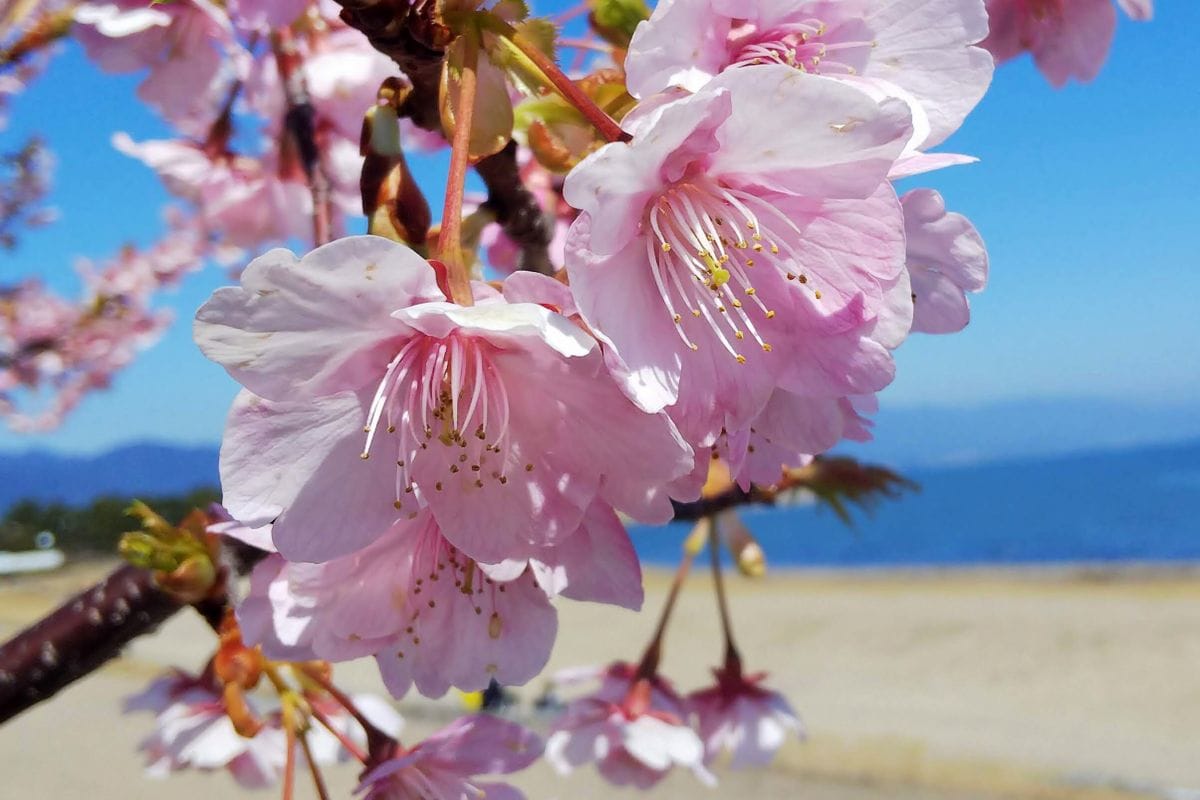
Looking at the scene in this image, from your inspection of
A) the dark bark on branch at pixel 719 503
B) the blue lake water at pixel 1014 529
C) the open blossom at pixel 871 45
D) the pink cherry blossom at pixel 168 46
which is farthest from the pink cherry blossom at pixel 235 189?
the blue lake water at pixel 1014 529

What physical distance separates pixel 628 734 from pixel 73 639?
0.70m

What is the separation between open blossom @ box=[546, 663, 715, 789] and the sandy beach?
138 cm

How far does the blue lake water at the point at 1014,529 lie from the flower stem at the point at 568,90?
13.2m

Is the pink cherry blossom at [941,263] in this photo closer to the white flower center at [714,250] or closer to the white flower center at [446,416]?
the white flower center at [714,250]

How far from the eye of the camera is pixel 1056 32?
2.68ft

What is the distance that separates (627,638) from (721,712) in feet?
21.7

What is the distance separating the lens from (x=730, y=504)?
3.50ft

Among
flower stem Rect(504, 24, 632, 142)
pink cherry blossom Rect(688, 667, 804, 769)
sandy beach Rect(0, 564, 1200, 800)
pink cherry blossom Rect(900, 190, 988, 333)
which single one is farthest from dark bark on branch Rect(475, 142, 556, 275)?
sandy beach Rect(0, 564, 1200, 800)

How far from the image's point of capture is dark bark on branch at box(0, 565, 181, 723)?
0.76 metres

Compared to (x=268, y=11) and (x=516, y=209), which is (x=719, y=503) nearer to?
(x=516, y=209)

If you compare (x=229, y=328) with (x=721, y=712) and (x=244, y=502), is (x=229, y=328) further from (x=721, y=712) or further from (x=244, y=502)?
(x=721, y=712)

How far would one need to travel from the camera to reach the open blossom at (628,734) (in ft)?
4.03

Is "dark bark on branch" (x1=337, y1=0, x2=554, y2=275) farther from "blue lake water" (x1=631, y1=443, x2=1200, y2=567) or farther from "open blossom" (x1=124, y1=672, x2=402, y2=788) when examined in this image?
"blue lake water" (x1=631, y1=443, x2=1200, y2=567)

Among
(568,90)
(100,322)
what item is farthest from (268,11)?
(100,322)
